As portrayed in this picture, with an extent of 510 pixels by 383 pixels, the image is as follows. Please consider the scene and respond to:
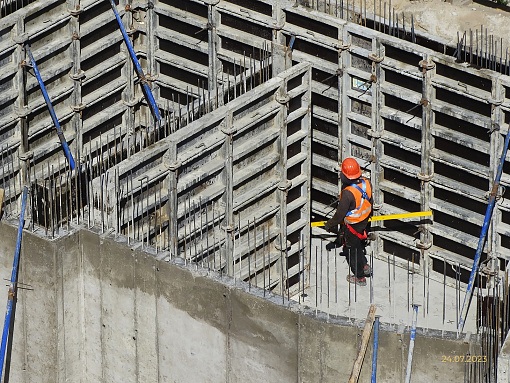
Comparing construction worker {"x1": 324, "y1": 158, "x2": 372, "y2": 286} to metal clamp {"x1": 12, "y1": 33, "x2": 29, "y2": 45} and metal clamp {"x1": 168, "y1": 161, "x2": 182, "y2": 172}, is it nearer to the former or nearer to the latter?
metal clamp {"x1": 168, "y1": 161, "x2": 182, "y2": 172}

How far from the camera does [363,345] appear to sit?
26188mm

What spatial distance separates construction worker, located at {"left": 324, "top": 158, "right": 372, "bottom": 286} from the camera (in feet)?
101

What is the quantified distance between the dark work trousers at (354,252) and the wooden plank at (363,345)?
504 cm

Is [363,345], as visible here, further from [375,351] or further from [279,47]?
[279,47]

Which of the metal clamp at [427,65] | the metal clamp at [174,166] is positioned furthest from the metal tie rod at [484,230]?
the metal clamp at [174,166]

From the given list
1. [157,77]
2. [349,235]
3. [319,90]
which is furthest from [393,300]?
[157,77]

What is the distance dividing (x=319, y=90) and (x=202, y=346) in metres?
6.04

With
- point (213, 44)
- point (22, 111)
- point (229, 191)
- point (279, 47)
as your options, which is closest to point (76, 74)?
point (22, 111)

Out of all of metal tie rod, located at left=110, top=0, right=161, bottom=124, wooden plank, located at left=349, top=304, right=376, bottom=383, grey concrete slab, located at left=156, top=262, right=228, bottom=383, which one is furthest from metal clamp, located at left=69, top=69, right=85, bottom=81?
wooden plank, located at left=349, top=304, right=376, bottom=383

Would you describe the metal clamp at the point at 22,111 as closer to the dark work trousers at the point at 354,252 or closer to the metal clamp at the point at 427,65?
the dark work trousers at the point at 354,252

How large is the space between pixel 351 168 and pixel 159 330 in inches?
166

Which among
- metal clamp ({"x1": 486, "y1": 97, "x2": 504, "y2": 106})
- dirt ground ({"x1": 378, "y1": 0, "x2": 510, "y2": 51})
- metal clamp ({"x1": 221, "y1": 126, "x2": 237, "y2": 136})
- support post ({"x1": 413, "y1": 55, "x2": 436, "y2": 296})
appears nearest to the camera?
metal clamp ({"x1": 486, "y1": 97, "x2": 504, "y2": 106})

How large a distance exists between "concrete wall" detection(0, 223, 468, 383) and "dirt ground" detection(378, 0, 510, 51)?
652 centimetres

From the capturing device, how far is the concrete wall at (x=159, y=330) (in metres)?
26.6
